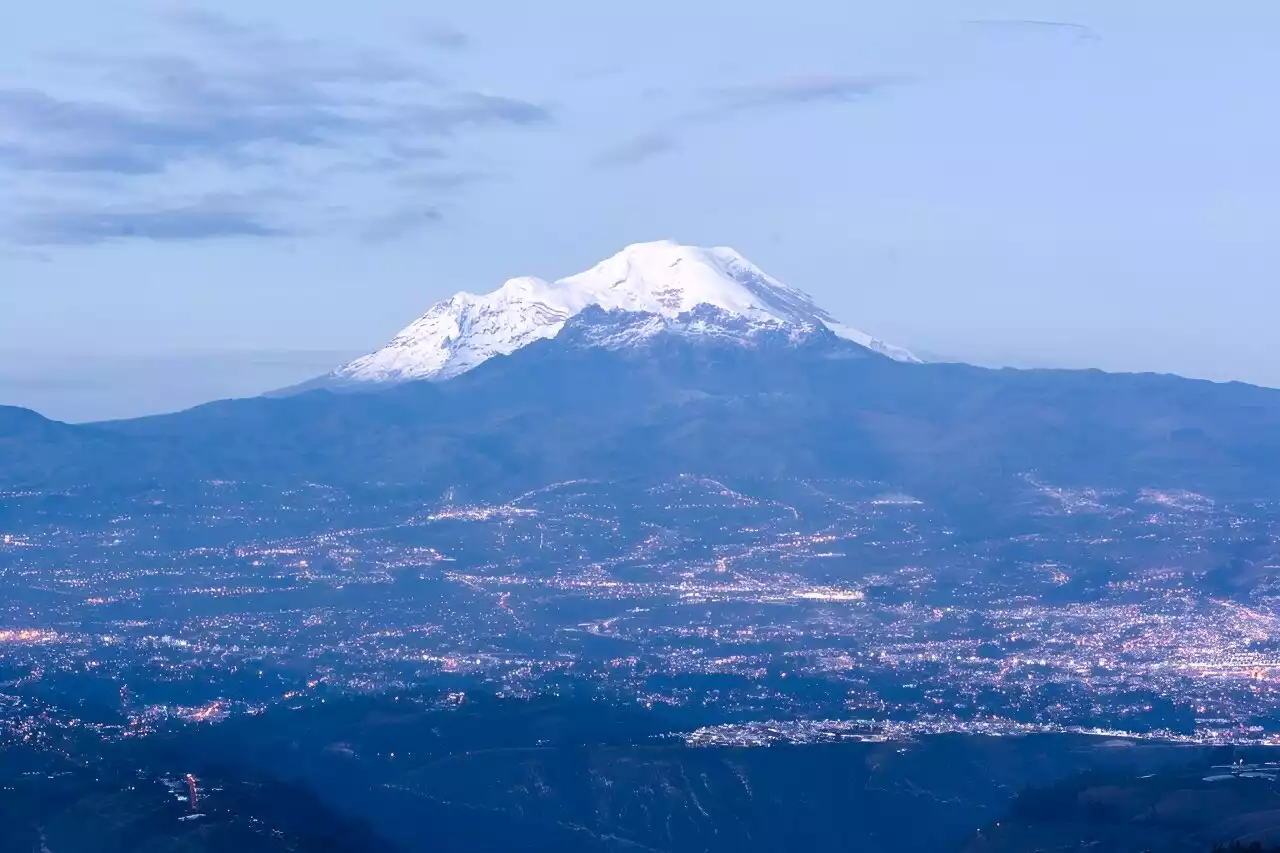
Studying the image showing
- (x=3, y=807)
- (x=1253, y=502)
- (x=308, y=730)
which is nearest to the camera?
(x=3, y=807)

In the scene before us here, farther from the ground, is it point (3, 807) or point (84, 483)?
point (84, 483)

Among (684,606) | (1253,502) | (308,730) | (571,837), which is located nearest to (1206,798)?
(571,837)

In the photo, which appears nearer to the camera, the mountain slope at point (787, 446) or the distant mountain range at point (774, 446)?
the distant mountain range at point (774, 446)

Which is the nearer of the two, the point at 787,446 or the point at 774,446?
the point at 787,446

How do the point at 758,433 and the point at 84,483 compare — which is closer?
the point at 84,483

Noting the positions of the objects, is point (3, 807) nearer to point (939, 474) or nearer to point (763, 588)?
point (763, 588)

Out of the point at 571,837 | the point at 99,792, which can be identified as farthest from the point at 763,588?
the point at 99,792

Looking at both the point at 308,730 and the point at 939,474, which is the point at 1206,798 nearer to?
the point at 308,730

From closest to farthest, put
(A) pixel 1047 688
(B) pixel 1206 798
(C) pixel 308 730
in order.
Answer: (B) pixel 1206 798 → (C) pixel 308 730 → (A) pixel 1047 688

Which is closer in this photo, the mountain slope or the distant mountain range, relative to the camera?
the distant mountain range
